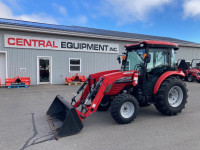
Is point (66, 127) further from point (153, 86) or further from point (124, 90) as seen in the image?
point (153, 86)

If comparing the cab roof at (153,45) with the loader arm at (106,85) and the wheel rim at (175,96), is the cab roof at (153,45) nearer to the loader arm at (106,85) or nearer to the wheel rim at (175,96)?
the loader arm at (106,85)

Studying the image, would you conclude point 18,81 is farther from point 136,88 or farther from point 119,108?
point 119,108

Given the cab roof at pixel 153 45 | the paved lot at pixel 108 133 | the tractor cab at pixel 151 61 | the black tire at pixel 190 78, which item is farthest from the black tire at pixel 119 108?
the black tire at pixel 190 78

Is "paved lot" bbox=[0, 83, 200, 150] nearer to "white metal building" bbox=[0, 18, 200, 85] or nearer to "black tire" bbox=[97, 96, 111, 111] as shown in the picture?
"black tire" bbox=[97, 96, 111, 111]

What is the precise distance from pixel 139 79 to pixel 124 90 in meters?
0.62

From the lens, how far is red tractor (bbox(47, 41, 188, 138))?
157 inches

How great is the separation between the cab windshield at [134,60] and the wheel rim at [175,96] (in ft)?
4.48

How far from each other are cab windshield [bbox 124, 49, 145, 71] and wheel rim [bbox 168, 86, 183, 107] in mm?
1365

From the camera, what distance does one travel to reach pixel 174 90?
5.04 m

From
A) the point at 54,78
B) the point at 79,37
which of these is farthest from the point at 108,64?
the point at 54,78

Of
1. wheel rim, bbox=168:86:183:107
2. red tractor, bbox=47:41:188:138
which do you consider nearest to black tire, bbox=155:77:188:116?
red tractor, bbox=47:41:188:138

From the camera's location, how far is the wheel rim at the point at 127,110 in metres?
4.07

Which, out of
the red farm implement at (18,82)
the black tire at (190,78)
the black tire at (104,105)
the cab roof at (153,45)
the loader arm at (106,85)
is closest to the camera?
the loader arm at (106,85)

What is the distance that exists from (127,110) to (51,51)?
29.9ft
